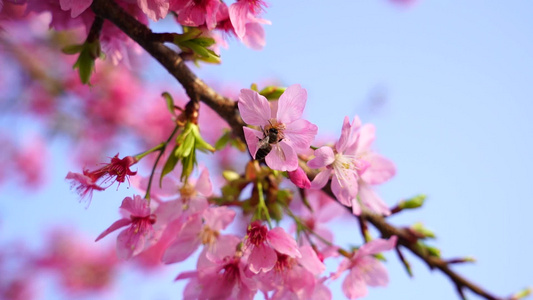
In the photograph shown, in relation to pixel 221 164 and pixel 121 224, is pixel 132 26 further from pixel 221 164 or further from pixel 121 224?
pixel 221 164

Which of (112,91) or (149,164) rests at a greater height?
(112,91)

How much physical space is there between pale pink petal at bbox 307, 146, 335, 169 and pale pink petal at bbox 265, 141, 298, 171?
75mm

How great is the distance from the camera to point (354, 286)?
4.27 ft

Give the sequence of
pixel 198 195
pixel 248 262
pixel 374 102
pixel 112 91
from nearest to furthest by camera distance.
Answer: pixel 248 262 → pixel 198 195 → pixel 374 102 → pixel 112 91

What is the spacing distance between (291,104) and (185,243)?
528mm

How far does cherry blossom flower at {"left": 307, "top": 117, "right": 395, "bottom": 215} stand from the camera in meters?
1.03

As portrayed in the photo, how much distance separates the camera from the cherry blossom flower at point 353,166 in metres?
1.03

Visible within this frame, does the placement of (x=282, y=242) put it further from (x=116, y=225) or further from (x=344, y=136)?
(x=116, y=225)

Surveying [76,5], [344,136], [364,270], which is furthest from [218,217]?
[76,5]

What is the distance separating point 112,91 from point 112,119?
282 mm

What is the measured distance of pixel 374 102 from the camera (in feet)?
10.0

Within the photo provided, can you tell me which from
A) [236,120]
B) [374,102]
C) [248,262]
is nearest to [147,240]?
[248,262]

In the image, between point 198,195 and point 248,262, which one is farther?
point 198,195

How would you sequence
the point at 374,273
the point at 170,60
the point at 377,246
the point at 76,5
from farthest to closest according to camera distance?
the point at 374,273, the point at 377,246, the point at 170,60, the point at 76,5
